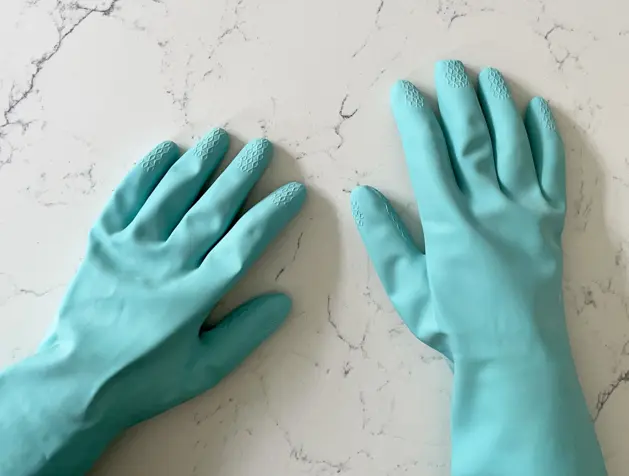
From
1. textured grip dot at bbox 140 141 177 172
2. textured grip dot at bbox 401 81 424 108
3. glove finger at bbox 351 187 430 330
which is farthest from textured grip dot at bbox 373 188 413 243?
textured grip dot at bbox 140 141 177 172

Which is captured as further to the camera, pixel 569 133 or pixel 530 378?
pixel 569 133

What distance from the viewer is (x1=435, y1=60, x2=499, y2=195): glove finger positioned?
0.77 metres

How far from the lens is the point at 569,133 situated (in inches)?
32.4

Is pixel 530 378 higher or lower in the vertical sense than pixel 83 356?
lower

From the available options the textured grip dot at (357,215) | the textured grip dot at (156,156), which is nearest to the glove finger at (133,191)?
the textured grip dot at (156,156)

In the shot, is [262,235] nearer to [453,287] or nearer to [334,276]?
[334,276]

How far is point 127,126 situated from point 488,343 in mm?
482

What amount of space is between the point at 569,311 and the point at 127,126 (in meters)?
0.56

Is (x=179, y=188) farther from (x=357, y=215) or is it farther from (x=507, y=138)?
(x=507, y=138)

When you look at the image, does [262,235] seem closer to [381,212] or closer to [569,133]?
[381,212]

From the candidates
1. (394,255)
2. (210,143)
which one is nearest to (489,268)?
(394,255)

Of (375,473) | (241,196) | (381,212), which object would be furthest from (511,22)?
(375,473)

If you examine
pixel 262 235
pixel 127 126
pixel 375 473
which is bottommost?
pixel 375 473

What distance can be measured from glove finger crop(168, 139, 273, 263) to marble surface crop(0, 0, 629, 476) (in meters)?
0.03
